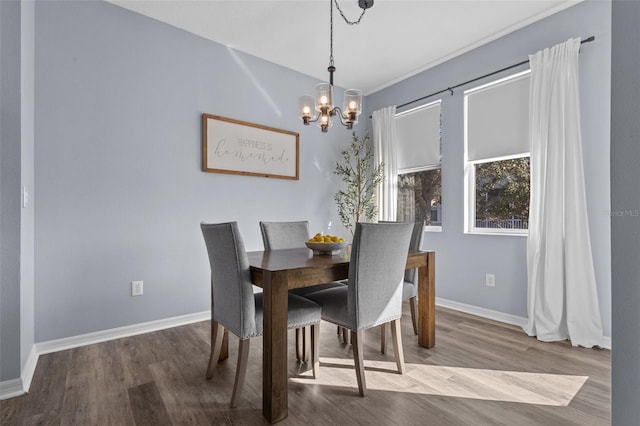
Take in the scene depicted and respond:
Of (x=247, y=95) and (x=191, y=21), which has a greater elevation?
(x=191, y=21)

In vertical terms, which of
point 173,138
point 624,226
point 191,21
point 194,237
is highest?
point 191,21

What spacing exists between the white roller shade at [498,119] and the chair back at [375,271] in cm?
180

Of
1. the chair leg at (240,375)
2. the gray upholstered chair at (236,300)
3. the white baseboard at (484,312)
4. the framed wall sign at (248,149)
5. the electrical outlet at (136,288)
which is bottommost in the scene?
the white baseboard at (484,312)

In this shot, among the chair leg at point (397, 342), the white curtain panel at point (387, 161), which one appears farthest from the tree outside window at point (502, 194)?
the chair leg at point (397, 342)

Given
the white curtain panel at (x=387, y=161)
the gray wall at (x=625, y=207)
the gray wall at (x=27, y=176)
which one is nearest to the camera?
the gray wall at (x=625, y=207)

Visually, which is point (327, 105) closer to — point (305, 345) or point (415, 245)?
point (415, 245)

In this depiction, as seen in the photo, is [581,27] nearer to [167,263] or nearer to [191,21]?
[191,21]

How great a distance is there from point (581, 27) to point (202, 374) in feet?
12.3

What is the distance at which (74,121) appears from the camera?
252 cm

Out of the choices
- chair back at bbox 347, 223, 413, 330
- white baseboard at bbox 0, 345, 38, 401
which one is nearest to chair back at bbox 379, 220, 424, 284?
chair back at bbox 347, 223, 413, 330

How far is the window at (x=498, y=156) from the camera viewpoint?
3004 mm

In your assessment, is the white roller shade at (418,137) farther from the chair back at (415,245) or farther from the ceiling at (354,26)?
the chair back at (415,245)

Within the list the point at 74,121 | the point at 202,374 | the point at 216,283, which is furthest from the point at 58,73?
the point at 202,374

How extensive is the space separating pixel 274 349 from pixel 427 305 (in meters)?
1.34
